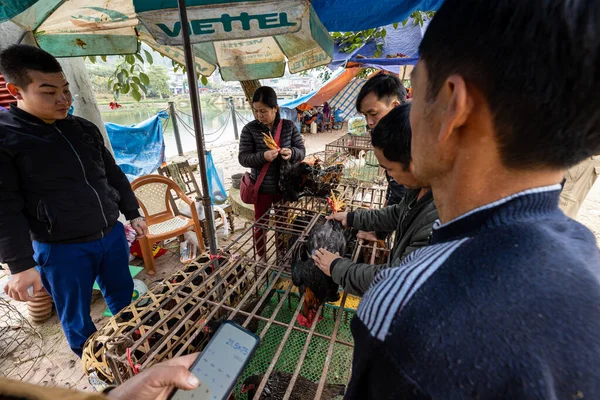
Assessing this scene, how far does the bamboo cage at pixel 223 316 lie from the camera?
1481 mm

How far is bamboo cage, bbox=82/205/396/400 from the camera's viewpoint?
58.3 inches

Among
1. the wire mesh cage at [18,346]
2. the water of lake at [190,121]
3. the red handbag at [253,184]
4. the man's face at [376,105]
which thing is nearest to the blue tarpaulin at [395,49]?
the red handbag at [253,184]

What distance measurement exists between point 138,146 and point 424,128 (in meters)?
7.67

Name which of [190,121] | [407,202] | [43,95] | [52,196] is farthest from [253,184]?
[190,121]

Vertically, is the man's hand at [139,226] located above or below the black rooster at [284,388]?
above

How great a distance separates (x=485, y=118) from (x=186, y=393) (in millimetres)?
1378

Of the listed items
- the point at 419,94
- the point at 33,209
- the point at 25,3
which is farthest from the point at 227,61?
the point at 419,94

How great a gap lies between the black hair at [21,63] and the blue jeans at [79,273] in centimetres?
133

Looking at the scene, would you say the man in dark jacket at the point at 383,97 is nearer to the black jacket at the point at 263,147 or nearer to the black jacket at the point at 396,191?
the black jacket at the point at 396,191

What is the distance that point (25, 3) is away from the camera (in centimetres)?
158

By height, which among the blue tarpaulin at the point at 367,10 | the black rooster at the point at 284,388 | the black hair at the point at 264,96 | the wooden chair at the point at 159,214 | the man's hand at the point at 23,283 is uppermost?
the blue tarpaulin at the point at 367,10

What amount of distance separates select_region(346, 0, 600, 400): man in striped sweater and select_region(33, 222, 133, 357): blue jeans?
2.67 meters

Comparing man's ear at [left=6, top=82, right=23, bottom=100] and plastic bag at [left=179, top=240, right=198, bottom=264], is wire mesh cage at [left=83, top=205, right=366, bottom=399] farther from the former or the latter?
man's ear at [left=6, top=82, right=23, bottom=100]

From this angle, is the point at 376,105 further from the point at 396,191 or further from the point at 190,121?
the point at 190,121
